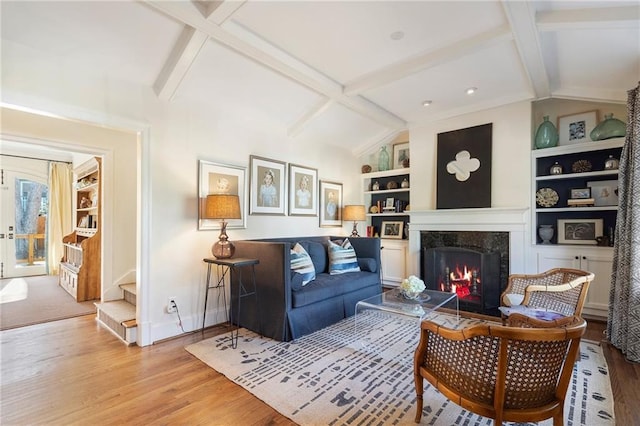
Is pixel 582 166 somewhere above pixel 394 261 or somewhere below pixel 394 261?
above

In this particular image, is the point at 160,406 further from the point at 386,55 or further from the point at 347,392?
the point at 386,55

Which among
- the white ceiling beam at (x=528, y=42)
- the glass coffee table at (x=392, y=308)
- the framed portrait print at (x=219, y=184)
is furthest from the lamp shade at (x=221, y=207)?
the white ceiling beam at (x=528, y=42)

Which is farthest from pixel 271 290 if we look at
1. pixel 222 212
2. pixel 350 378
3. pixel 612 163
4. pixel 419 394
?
pixel 612 163

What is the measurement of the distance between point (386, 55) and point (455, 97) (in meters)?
1.43

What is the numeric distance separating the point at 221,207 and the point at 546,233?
3.95 m

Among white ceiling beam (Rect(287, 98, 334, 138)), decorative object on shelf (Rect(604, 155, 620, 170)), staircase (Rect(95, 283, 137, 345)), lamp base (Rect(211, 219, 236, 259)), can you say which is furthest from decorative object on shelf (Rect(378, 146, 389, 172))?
staircase (Rect(95, 283, 137, 345))

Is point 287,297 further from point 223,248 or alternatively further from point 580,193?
point 580,193

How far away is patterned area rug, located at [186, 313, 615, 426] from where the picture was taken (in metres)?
1.79

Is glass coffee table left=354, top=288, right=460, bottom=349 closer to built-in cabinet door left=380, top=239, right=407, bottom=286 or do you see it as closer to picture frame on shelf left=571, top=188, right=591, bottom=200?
built-in cabinet door left=380, top=239, right=407, bottom=286

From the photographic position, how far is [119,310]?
3.44m

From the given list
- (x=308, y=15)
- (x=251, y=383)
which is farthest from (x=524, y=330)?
(x=308, y=15)

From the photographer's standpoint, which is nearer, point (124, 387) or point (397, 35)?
point (124, 387)

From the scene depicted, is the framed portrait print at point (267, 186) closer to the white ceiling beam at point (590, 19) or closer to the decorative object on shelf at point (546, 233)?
the white ceiling beam at point (590, 19)

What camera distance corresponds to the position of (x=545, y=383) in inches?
53.4
